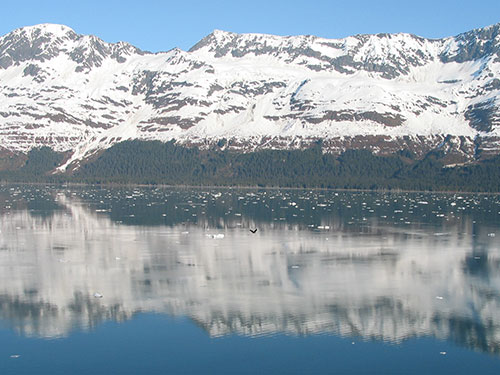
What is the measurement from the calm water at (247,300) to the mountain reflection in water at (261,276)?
6.1 inches

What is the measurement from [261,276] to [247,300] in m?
7.79

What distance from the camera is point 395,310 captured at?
41.4 meters

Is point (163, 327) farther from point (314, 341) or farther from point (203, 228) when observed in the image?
point (203, 228)

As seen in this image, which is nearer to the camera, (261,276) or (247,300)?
(247,300)

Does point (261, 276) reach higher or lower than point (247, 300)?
higher

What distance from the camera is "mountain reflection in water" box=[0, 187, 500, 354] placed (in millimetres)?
38562

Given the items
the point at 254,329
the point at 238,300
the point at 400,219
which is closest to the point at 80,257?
the point at 238,300

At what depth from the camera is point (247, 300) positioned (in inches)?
1690

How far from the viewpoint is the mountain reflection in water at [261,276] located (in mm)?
38562

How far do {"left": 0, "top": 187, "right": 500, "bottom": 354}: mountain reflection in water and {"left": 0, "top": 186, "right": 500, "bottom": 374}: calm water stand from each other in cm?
16

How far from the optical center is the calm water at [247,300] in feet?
109

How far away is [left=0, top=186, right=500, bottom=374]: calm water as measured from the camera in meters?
33.1

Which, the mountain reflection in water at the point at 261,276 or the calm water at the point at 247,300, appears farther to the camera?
the mountain reflection in water at the point at 261,276

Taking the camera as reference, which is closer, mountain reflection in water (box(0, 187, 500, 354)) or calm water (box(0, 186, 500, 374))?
calm water (box(0, 186, 500, 374))
